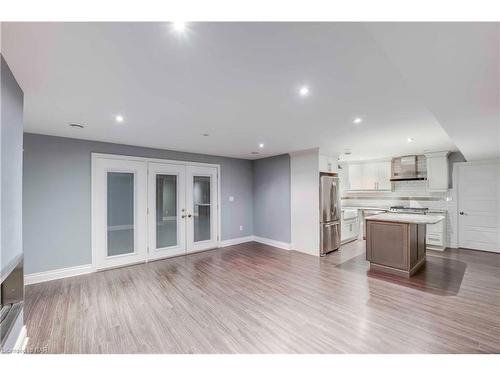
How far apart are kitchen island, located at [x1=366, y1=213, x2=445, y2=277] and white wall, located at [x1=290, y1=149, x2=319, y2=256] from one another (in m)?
1.21

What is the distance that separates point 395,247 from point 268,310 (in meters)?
2.61

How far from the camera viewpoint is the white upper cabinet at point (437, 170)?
538 cm

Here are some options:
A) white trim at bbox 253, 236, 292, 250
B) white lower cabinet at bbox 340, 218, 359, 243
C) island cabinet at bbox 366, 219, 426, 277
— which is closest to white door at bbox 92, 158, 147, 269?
white trim at bbox 253, 236, 292, 250

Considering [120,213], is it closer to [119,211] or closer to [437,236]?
[119,211]

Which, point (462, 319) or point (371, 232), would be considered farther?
point (371, 232)

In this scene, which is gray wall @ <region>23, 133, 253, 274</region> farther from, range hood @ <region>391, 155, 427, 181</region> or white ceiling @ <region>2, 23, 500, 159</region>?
range hood @ <region>391, 155, 427, 181</region>

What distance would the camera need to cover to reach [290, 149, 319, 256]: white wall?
5082 mm

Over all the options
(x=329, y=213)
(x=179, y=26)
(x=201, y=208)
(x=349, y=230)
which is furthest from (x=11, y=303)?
(x=349, y=230)

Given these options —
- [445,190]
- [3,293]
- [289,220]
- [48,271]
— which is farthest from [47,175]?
[445,190]

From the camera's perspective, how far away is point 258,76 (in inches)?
71.4

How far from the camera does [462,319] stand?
242 centimetres

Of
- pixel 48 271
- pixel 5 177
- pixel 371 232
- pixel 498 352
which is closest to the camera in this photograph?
pixel 5 177
